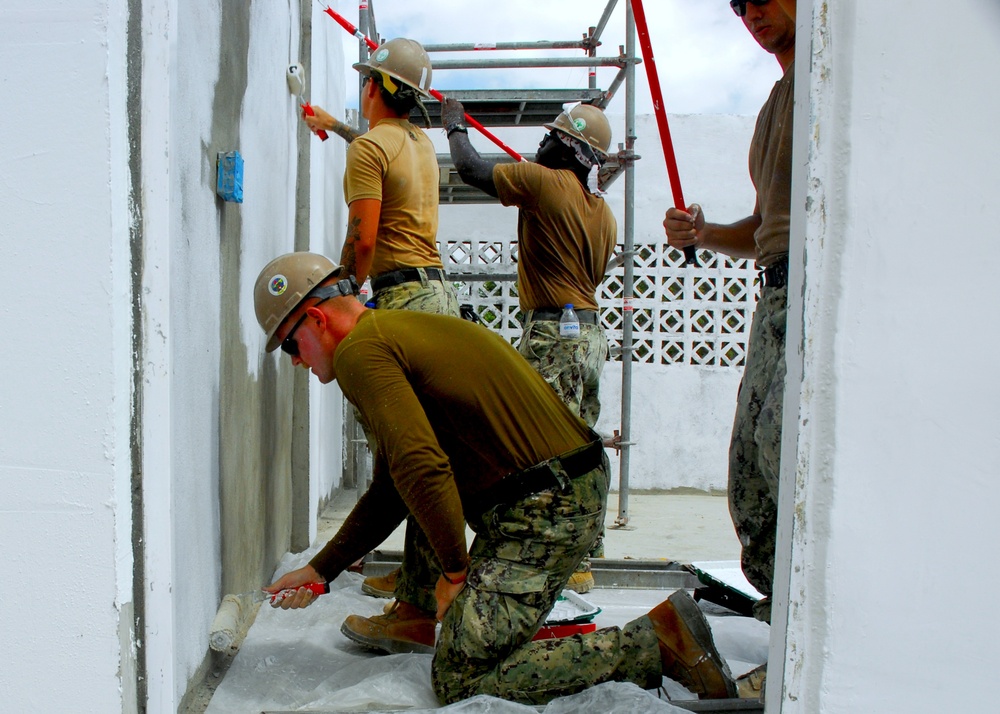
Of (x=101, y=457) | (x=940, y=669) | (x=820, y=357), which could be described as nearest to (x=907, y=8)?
(x=820, y=357)

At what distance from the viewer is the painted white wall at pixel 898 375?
4.31 feet

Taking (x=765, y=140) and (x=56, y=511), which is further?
(x=765, y=140)

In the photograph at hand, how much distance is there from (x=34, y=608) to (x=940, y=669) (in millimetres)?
1528

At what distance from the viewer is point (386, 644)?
227 centimetres

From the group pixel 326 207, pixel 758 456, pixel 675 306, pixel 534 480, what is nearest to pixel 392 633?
pixel 534 480

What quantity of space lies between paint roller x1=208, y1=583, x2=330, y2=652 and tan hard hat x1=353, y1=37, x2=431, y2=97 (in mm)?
1687

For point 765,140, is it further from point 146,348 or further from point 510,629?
point 146,348

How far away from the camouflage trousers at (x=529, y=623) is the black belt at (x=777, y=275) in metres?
0.67

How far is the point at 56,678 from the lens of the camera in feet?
4.36

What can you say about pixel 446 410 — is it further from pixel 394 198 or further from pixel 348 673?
pixel 394 198

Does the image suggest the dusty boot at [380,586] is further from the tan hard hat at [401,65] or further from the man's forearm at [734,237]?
the tan hard hat at [401,65]

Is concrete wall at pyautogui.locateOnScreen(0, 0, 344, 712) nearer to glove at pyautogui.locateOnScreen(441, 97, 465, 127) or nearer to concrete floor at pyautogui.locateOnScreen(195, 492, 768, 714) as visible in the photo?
concrete floor at pyautogui.locateOnScreen(195, 492, 768, 714)

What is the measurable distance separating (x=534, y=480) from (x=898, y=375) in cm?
85

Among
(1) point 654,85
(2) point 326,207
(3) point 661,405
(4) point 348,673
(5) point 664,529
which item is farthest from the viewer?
(3) point 661,405
